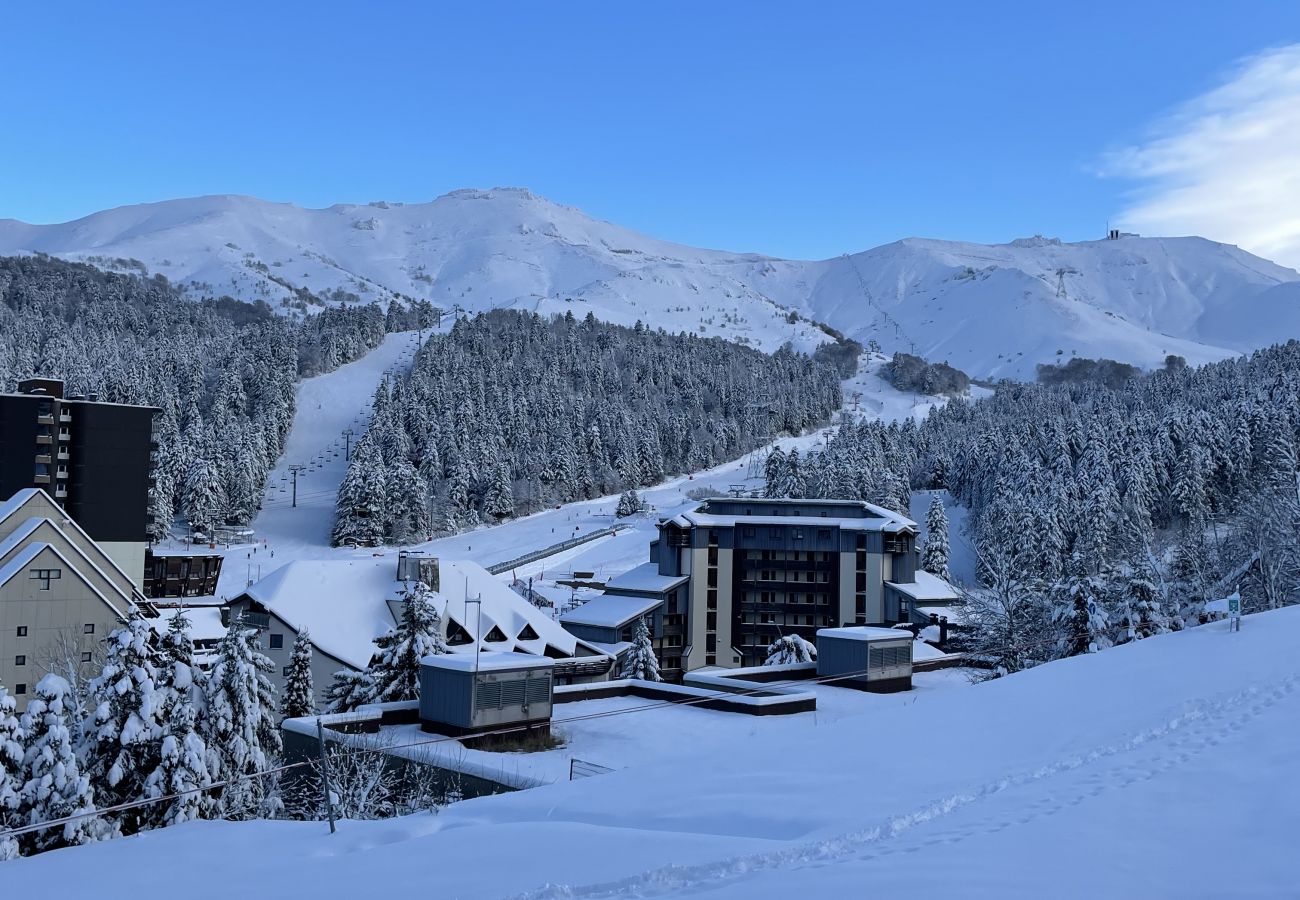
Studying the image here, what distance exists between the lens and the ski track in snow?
8578mm

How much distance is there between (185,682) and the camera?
834 inches

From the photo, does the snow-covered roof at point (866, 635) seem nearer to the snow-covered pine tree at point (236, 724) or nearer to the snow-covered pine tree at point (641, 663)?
the snow-covered pine tree at point (236, 724)

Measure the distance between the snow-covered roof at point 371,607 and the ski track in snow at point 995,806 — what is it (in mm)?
32444

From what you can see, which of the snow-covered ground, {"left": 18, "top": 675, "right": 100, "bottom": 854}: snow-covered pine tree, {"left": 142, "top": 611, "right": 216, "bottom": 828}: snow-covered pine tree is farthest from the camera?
{"left": 142, "top": 611, "right": 216, "bottom": 828}: snow-covered pine tree

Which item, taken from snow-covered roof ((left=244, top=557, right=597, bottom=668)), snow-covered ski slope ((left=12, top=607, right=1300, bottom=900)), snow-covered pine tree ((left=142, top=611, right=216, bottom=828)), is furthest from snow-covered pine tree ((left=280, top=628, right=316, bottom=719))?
snow-covered ski slope ((left=12, top=607, right=1300, bottom=900))

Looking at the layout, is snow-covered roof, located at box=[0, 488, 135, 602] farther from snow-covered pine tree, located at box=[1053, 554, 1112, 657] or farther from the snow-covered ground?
snow-covered pine tree, located at box=[1053, 554, 1112, 657]

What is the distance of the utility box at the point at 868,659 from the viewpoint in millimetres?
28906

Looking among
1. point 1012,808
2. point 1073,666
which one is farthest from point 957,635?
point 1012,808

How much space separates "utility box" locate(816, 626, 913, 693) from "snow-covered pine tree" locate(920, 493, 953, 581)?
51.6 metres

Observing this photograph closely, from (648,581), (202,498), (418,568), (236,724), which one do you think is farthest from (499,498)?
(236,724)

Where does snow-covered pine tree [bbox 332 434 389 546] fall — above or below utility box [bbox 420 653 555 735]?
above

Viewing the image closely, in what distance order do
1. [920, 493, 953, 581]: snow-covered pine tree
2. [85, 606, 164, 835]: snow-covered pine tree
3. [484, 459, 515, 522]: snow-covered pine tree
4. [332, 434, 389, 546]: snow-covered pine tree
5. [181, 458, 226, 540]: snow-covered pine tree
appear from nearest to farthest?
[85, 606, 164, 835]: snow-covered pine tree < [920, 493, 953, 581]: snow-covered pine tree < [181, 458, 226, 540]: snow-covered pine tree < [332, 434, 389, 546]: snow-covered pine tree < [484, 459, 515, 522]: snow-covered pine tree

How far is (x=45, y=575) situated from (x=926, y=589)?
49692 millimetres

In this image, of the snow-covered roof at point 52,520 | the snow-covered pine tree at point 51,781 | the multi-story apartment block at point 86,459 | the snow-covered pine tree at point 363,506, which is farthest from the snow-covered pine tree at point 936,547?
the snow-covered pine tree at point 51,781
